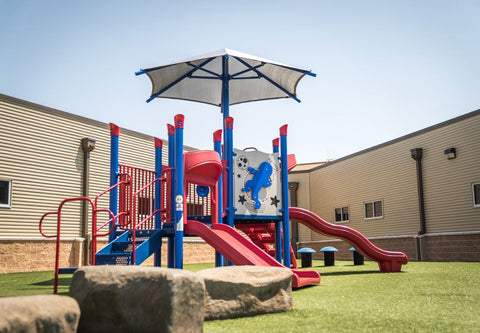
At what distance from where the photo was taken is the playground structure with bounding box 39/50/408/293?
7906 millimetres

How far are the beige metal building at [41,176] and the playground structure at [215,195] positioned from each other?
21.6 ft

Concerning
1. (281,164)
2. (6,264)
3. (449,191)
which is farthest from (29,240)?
(449,191)

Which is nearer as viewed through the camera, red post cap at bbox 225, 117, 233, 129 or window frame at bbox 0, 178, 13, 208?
red post cap at bbox 225, 117, 233, 129

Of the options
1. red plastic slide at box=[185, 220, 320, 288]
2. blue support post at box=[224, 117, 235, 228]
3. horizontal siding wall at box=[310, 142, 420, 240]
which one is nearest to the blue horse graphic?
blue support post at box=[224, 117, 235, 228]

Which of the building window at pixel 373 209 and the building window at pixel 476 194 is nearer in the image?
the building window at pixel 476 194

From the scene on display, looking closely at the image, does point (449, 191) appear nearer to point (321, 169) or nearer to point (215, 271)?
point (321, 169)

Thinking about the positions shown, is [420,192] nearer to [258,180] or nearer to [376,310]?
[258,180]

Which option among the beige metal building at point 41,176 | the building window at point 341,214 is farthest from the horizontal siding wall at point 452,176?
the beige metal building at point 41,176

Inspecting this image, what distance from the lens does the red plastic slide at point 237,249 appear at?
7.64 metres

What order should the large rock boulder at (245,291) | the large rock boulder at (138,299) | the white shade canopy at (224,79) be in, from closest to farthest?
1. the large rock boulder at (138,299)
2. the large rock boulder at (245,291)
3. the white shade canopy at (224,79)

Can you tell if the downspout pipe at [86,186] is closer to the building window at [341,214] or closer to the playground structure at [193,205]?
the playground structure at [193,205]

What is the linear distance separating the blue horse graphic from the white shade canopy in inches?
74.5

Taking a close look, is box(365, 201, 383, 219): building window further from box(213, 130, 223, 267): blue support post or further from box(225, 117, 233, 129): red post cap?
box(225, 117, 233, 129): red post cap

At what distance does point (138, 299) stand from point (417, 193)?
18482mm
